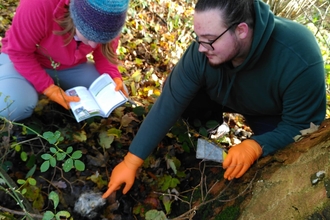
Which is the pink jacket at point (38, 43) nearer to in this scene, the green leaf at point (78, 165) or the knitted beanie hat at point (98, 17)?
the knitted beanie hat at point (98, 17)

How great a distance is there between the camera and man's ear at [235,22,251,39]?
1754 millimetres

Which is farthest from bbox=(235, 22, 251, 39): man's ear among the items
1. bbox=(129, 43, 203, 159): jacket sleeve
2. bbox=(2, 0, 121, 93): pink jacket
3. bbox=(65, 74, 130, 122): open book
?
bbox=(2, 0, 121, 93): pink jacket

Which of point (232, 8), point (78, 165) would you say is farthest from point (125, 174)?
point (232, 8)

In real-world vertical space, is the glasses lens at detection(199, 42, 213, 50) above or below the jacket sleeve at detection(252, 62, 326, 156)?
above

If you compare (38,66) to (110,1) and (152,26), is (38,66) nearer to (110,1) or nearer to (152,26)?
(110,1)

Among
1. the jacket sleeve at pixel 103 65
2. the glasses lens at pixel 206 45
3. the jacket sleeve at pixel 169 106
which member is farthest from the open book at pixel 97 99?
the glasses lens at pixel 206 45

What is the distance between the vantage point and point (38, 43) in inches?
86.6

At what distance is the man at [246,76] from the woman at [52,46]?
513 millimetres

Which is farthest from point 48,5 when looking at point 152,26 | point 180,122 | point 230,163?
point 152,26

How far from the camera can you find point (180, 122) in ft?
8.38

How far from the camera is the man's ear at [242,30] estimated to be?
1.75 metres

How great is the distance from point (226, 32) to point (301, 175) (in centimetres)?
79

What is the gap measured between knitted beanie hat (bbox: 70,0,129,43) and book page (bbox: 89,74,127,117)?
0.43 metres

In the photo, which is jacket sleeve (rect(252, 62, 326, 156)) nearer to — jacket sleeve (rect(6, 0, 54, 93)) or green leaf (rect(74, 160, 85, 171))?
green leaf (rect(74, 160, 85, 171))
